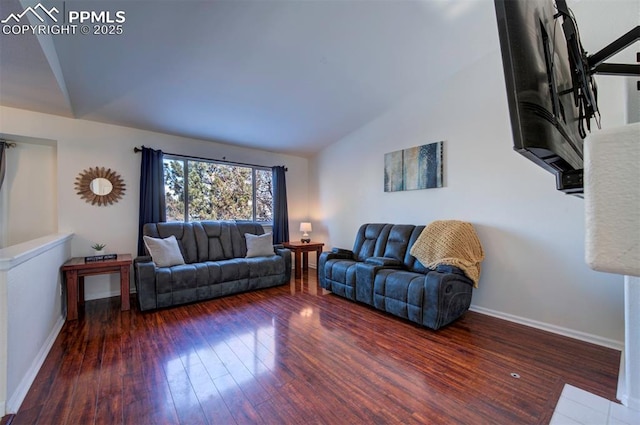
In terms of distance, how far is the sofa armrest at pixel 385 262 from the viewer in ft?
10.7

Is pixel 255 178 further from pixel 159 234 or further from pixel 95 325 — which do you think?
pixel 95 325

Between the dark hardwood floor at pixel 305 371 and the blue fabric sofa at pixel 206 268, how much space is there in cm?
37

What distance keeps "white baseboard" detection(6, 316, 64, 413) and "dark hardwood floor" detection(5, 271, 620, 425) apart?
47mm

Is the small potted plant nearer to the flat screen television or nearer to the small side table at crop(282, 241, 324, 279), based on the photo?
the small side table at crop(282, 241, 324, 279)

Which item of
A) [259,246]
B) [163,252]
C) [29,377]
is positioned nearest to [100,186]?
[163,252]

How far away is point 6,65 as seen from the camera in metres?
2.21

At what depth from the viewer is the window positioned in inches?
171

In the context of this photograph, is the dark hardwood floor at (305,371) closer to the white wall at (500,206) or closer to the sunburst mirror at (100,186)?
the white wall at (500,206)

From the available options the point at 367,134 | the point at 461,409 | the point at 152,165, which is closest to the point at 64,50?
the point at 152,165

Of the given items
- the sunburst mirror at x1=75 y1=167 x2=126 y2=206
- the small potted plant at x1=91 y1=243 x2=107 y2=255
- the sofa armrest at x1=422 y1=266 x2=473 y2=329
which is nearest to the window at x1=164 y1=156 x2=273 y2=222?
the sunburst mirror at x1=75 y1=167 x2=126 y2=206

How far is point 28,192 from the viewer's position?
342cm

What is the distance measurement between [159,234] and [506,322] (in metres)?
4.36

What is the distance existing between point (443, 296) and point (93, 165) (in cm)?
457
